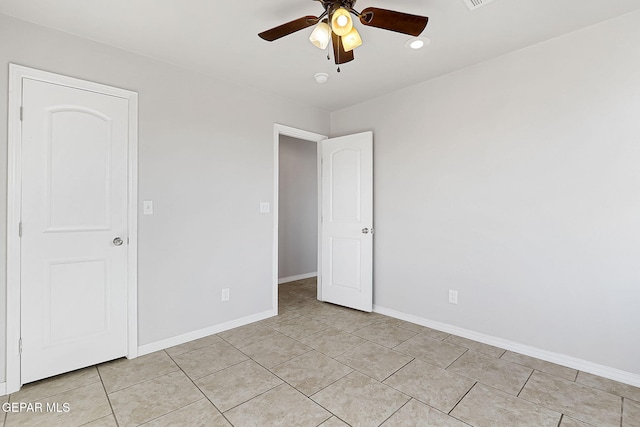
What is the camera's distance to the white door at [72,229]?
2.12m

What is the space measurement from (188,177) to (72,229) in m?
A: 0.93

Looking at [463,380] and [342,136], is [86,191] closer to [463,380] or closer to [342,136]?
[342,136]

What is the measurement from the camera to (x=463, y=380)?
2.18 m

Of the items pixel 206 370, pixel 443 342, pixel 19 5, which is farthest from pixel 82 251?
pixel 443 342

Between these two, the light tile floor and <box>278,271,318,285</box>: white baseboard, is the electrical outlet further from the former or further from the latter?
<box>278,271,318,285</box>: white baseboard

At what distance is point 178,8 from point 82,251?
5.99 feet

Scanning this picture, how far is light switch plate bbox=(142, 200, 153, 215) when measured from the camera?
2.58 metres

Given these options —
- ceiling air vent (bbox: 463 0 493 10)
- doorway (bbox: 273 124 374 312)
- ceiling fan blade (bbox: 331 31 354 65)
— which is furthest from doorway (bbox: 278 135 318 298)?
ceiling air vent (bbox: 463 0 493 10)

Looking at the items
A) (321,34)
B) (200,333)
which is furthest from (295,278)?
(321,34)

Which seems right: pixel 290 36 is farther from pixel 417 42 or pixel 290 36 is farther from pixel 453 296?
pixel 453 296

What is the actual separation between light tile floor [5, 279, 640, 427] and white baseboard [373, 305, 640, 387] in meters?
0.06

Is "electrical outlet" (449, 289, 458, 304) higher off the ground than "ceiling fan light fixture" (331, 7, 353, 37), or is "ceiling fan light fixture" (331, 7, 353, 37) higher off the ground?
"ceiling fan light fixture" (331, 7, 353, 37)

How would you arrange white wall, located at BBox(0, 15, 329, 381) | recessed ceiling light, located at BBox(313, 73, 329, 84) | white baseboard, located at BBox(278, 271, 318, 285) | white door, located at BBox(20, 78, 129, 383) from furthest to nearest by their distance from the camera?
white baseboard, located at BBox(278, 271, 318, 285), recessed ceiling light, located at BBox(313, 73, 329, 84), white wall, located at BBox(0, 15, 329, 381), white door, located at BBox(20, 78, 129, 383)

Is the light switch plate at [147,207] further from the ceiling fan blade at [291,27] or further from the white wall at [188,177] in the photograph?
the ceiling fan blade at [291,27]
